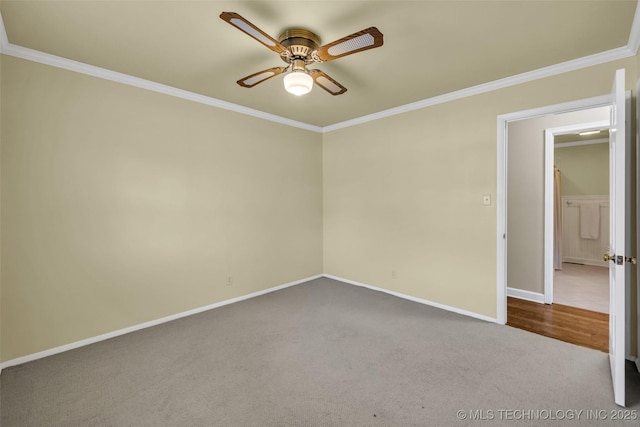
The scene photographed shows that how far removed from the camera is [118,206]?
291cm

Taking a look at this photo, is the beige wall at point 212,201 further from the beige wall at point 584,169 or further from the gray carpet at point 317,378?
the beige wall at point 584,169

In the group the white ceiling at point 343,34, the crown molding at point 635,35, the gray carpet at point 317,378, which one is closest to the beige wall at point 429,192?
the crown molding at point 635,35

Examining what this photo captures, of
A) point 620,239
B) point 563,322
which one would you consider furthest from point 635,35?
point 563,322

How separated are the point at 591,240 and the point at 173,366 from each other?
775 centimetres

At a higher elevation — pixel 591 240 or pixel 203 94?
pixel 203 94

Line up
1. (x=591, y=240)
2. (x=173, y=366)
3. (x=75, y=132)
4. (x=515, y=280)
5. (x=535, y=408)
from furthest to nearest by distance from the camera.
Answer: (x=591, y=240)
(x=515, y=280)
(x=75, y=132)
(x=173, y=366)
(x=535, y=408)

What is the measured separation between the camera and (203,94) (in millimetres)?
3443

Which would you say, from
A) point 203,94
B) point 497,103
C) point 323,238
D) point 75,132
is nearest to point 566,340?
point 497,103

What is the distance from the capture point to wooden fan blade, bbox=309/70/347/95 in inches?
92.0

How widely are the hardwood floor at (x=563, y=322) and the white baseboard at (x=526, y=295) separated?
12cm

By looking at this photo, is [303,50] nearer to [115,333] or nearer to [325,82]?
[325,82]

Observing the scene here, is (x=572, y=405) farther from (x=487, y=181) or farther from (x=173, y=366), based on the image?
(x=173, y=366)

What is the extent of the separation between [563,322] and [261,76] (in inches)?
157

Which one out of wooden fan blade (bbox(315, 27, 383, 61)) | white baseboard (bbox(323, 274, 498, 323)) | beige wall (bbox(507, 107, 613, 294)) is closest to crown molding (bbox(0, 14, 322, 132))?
wooden fan blade (bbox(315, 27, 383, 61))
